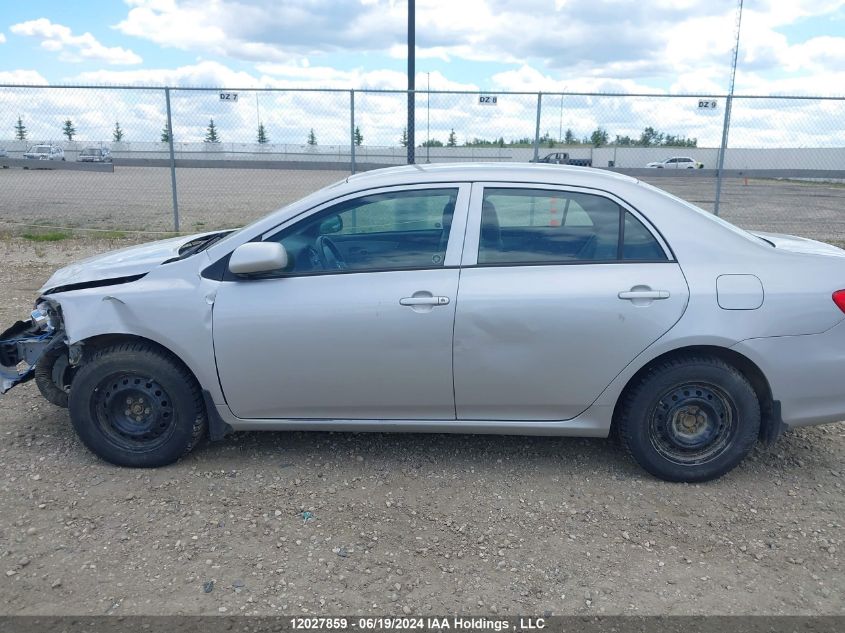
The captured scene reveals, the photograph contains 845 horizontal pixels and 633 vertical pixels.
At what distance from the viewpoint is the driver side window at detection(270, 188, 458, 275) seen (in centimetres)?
372

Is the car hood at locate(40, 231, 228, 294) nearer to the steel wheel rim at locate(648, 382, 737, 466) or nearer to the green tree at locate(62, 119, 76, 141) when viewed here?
the steel wheel rim at locate(648, 382, 737, 466)

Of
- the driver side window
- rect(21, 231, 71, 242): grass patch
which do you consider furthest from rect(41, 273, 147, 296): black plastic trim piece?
rect(21, 231, 71, 242): grass patch

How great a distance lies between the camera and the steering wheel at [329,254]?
3746 mm

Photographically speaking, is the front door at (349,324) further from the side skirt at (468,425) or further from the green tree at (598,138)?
the green tree at (598,138)

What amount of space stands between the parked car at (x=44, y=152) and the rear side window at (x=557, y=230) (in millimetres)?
13410

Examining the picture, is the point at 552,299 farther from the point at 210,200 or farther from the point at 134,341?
the point at 210,200

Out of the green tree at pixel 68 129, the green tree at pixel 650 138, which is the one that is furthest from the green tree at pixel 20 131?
the green tree at pixel 650 138

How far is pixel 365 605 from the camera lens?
2.80m

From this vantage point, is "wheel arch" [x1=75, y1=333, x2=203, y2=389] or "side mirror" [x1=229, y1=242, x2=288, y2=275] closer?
"side mirror" [x1=229, y1=242, x2=288, y2=275]

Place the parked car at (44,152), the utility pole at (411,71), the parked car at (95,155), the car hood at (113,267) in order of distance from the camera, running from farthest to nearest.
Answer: the parked car at (44,152)
the parked car at (95,155)
the utility pole at (411,71)
the car hood at (113,267)

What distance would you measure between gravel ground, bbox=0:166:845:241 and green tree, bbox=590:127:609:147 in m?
1.20

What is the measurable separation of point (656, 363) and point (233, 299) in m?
2.26

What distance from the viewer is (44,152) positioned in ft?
53.6

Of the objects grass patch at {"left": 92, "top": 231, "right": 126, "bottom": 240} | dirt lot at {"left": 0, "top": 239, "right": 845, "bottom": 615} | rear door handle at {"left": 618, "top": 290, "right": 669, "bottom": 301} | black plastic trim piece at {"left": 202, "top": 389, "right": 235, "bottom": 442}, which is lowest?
dirt lot at {"left": 0, "top": 239, "right": 845, "bottom": 615}
